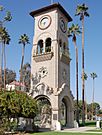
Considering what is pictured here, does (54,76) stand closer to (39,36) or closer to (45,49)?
(45,49)

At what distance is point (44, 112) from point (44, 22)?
43.9 ft

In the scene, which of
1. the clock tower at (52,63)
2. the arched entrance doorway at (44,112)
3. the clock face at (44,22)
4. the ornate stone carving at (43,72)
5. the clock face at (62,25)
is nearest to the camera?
the clock tower at (52,63)

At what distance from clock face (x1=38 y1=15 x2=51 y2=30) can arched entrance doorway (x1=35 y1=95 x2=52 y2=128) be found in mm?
10564

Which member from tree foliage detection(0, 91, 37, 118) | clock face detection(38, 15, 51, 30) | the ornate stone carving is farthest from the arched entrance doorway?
clock face detection(38, 15, 51, 30)

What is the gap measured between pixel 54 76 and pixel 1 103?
9301 millimetres

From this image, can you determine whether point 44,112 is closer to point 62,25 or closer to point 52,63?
point 52,63

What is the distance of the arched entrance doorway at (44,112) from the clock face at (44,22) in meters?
10.6

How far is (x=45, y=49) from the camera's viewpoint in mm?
35344

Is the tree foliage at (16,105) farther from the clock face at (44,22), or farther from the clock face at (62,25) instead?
the clock face at (62,25)

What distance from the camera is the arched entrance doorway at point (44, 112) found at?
32.8m

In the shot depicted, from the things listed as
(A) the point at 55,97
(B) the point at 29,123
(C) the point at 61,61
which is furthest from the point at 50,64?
(B) the point at 29,123

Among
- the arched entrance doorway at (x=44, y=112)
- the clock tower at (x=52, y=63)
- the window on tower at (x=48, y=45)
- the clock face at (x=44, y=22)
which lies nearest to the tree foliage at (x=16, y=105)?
the clock tower at (x=52, y=63)

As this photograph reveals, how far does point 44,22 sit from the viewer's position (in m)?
36.4

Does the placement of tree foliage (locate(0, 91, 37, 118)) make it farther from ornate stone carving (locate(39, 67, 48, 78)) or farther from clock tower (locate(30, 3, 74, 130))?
ornate stone carving (locate(39, 67, 48, 78))
